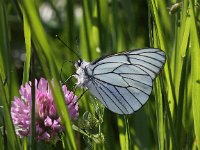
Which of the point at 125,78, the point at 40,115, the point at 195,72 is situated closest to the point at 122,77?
the point at 125,78

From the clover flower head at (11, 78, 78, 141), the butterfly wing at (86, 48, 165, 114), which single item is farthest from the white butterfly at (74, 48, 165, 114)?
the clover flower head at (11, 78, 78, 141)

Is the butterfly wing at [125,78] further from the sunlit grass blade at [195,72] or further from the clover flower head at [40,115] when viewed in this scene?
the clover flower head at [40,115]

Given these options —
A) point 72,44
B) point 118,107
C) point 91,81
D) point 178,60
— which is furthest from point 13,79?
point 72,44

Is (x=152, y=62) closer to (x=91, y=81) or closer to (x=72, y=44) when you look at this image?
(x=91, y=81)

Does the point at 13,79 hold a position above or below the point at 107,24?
below

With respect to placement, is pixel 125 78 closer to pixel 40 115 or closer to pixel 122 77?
pixel 122 77

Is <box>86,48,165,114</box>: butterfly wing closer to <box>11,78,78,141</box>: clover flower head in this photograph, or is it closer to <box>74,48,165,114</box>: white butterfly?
<box>74,48,165,114</box>: white butterfly

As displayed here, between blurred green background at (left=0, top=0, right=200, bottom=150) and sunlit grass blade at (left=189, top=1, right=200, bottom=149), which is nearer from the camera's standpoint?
blurred green background at (left=0, top=0, right=200, bottom=150)

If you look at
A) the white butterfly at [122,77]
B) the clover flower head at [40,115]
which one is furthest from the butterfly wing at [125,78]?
the clover flower head at [40,115]

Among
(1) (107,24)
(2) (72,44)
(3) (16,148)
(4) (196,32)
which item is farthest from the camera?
(2) (72,44)
